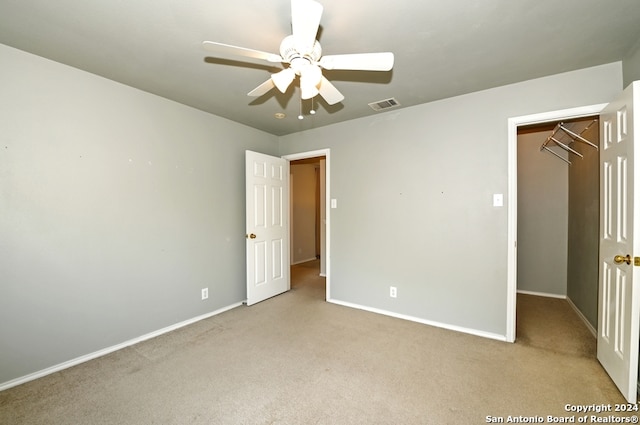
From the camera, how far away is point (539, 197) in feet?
13.4

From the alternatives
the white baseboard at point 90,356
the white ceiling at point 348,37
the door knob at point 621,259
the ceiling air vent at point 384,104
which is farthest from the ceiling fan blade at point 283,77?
the white baseboard at point 90,356

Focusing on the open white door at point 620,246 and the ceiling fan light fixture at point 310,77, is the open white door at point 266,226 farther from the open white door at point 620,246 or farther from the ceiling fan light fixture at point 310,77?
the open white door at point 620,246

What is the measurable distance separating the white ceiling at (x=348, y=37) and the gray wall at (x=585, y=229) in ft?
4.39

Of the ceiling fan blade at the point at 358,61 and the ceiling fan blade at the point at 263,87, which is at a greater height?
the ceiling fan blade at the point at 263,87

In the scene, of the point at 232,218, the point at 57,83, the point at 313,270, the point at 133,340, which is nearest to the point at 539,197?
the point at 313,270

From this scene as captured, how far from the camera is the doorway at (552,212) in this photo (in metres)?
3.40

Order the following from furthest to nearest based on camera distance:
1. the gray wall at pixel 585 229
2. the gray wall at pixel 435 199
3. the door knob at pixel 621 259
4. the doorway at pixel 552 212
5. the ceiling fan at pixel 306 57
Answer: the doorway at pixel 552 212, the gray wall at pixel 585 229, the gray wall at pixel 435 199, the door knob at pixel 621 259, the ceiling fan at pixel 306 57

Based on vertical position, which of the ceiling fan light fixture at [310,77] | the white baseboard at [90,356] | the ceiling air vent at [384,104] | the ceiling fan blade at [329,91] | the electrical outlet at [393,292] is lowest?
the white baseboard at [90,356]

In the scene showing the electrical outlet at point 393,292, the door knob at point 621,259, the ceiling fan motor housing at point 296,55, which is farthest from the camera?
the electrical outlet at point 393,292

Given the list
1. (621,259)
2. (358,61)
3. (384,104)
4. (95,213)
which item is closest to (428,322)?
(621,259)

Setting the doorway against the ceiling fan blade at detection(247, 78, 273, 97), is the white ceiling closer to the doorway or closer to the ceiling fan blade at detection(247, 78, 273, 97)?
the ceiling fan blade at detection(247, 78, 273, 97)

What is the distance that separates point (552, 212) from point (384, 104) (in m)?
3.10

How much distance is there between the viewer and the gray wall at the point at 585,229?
9.47 feet

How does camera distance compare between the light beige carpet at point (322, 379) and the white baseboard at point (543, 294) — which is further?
the white baseboard at point (543, 294)
